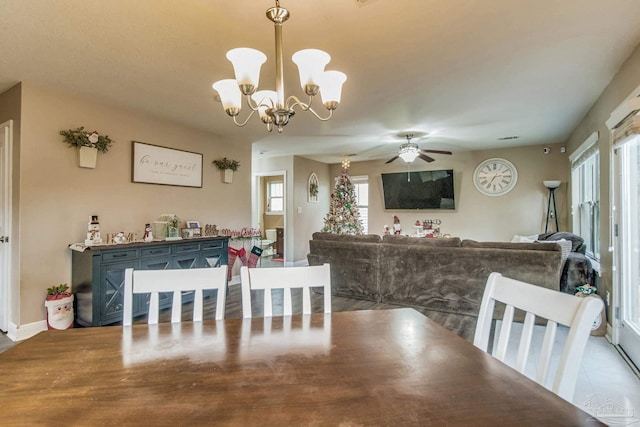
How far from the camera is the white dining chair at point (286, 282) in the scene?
5.02 feet

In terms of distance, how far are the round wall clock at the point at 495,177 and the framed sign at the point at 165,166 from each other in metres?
5.32

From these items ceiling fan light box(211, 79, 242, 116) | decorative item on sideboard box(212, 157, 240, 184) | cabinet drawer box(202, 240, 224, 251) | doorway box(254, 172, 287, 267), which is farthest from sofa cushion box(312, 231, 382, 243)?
doorway box(254, 172, 287, 267)

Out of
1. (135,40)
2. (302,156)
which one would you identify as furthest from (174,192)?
(302,156)

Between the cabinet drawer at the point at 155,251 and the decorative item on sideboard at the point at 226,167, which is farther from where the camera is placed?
the decorative item on sideboard at the point at 226,167

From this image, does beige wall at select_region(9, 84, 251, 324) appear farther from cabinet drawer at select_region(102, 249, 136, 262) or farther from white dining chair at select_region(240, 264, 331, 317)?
white dining chair at select_region(240, 264, 331, 317)

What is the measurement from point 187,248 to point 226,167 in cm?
148

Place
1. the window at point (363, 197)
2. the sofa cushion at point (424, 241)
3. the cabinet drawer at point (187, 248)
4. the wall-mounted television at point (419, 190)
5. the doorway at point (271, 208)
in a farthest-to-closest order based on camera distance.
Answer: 1. the doorway at point (271, 208)
2. the window at point (363, 197)
3. the wall-mounted television at point (419, 190)
4. the cabinet drawer at point (187, 248)
5. the sofa cushion at point (424, 241)

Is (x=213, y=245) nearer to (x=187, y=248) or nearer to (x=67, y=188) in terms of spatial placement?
(x=187, y=248)

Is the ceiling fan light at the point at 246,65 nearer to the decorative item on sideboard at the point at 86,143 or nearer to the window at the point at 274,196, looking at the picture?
the decorative item on sideboard at the point at 86,143

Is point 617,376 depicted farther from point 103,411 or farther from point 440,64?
point 103,411

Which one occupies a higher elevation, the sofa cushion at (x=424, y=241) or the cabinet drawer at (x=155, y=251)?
the sofa cushion at (x=424, y=241)

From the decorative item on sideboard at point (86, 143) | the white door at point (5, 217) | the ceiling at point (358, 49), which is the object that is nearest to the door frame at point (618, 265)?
the ceiling at point (358, 49)

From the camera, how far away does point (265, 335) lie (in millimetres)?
1196

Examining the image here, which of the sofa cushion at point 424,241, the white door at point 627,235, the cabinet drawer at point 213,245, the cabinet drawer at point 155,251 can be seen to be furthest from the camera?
the cabinet drawer at point 213,245
